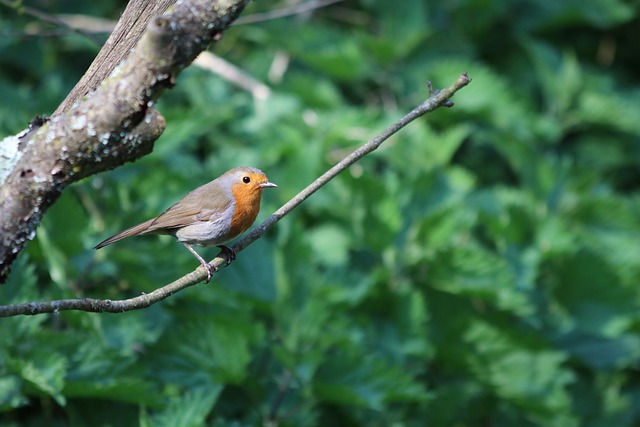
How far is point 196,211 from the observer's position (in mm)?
→ 3205

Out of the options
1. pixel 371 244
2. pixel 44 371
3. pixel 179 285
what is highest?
pixel 179 285

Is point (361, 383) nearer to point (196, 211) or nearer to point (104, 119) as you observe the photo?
point (196, 211)

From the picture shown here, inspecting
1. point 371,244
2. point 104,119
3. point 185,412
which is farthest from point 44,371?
point 371,244

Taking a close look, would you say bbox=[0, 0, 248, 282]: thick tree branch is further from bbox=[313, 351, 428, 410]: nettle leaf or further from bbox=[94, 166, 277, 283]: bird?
bbox=[313, 351, 428, 410]: nettle leaf

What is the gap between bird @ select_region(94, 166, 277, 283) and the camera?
3170mm

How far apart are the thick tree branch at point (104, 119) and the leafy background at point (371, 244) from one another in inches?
50.5

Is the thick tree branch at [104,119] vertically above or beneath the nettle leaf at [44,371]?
above

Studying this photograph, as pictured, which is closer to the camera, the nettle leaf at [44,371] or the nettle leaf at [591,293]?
the nettle leaf at [44,371]

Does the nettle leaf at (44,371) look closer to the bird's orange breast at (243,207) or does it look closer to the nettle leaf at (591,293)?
the bird's orange breast at (243,207)

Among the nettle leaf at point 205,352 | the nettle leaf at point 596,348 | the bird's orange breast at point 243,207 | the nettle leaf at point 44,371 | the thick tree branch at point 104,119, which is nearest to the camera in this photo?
the thick tree branch at point 104,119

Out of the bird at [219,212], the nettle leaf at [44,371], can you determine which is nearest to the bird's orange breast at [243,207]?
the bird at [219,212]

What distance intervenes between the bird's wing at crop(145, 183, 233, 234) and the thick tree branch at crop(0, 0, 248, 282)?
1.33 m

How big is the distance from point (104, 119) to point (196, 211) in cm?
141

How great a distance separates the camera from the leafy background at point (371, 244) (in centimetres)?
355
